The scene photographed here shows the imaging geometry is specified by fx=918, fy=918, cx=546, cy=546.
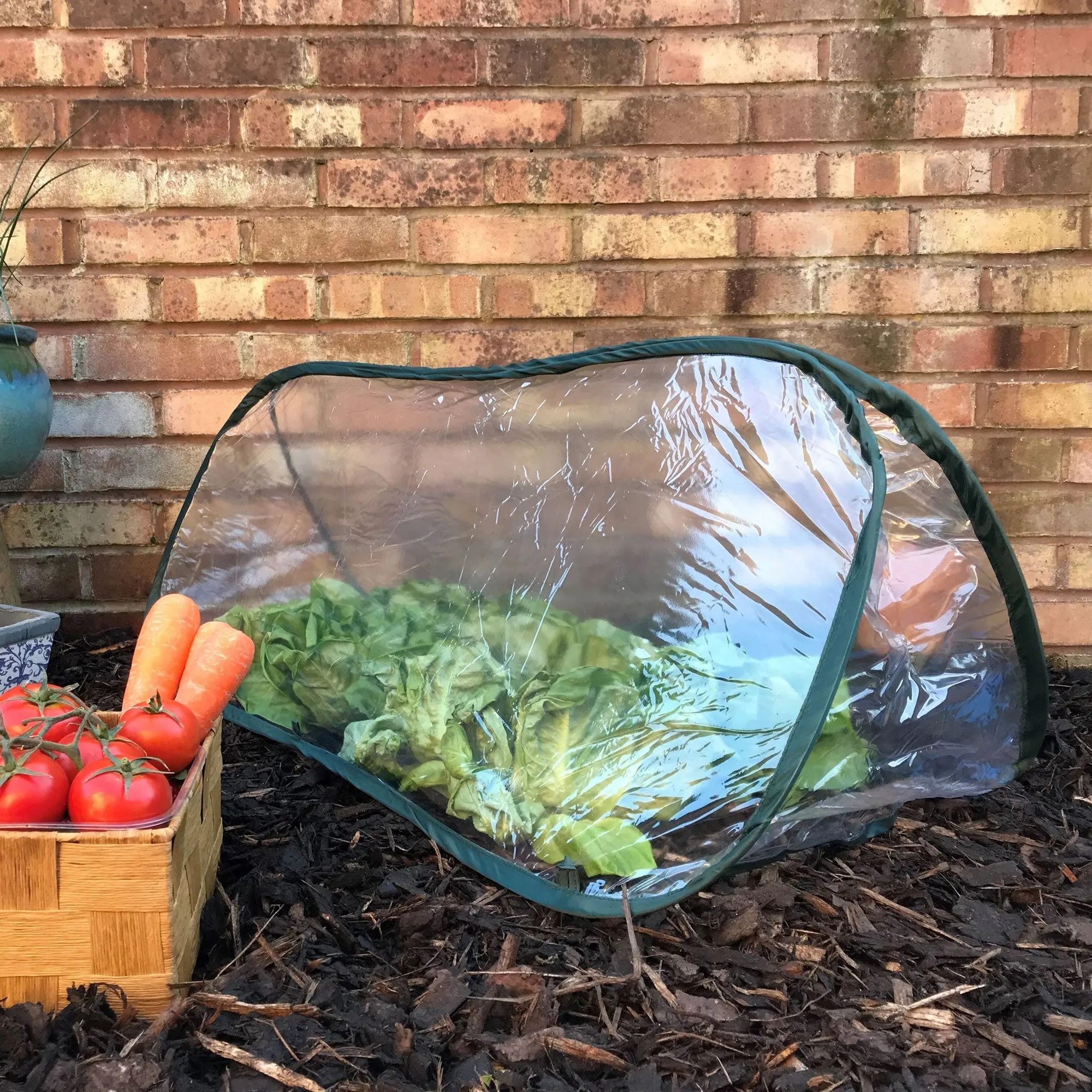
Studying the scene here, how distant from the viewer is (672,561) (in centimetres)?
174

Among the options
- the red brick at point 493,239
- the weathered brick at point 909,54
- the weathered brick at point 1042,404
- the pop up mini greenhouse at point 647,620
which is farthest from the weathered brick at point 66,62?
the weathered brick at point 1042,404

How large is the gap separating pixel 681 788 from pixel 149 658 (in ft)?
3.22

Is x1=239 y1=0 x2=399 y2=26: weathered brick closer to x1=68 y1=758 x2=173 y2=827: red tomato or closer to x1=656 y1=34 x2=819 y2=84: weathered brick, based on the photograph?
x1=656 y1=34 x2=819 y2=84: weathered brick

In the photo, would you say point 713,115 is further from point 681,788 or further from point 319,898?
point 319,898

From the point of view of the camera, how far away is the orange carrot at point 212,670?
1.60m

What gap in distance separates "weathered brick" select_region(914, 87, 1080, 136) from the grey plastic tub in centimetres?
260

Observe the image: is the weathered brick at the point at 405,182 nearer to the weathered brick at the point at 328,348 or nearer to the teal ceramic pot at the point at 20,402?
the weathered brick at the point at 328,348

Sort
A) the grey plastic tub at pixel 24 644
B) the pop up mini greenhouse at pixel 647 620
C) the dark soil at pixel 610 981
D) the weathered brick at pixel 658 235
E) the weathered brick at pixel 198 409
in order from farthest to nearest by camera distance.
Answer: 1. the weathered brick at pixel 198 409
2. the weathered brick at pixel 658 235
3. the grey plastic tub at pixel 24 644
4. the pop up mini greenhouse at pixel 647 620
5. the dark soil at pixel 610 981

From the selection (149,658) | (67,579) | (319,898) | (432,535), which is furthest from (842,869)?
(67,579)

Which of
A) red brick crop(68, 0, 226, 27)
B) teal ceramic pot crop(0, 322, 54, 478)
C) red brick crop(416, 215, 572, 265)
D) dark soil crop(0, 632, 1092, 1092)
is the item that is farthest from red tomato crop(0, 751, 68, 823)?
red brick crop(68, 0, 226, 27)

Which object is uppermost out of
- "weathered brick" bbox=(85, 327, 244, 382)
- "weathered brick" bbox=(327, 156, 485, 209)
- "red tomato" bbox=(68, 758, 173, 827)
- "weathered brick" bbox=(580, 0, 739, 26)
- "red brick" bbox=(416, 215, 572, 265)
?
"weathered brick" bbox=(580, 0, 739, 26)

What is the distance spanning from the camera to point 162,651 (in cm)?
168

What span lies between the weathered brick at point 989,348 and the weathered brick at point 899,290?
7 centimetres

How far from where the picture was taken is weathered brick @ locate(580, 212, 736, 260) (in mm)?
2607
